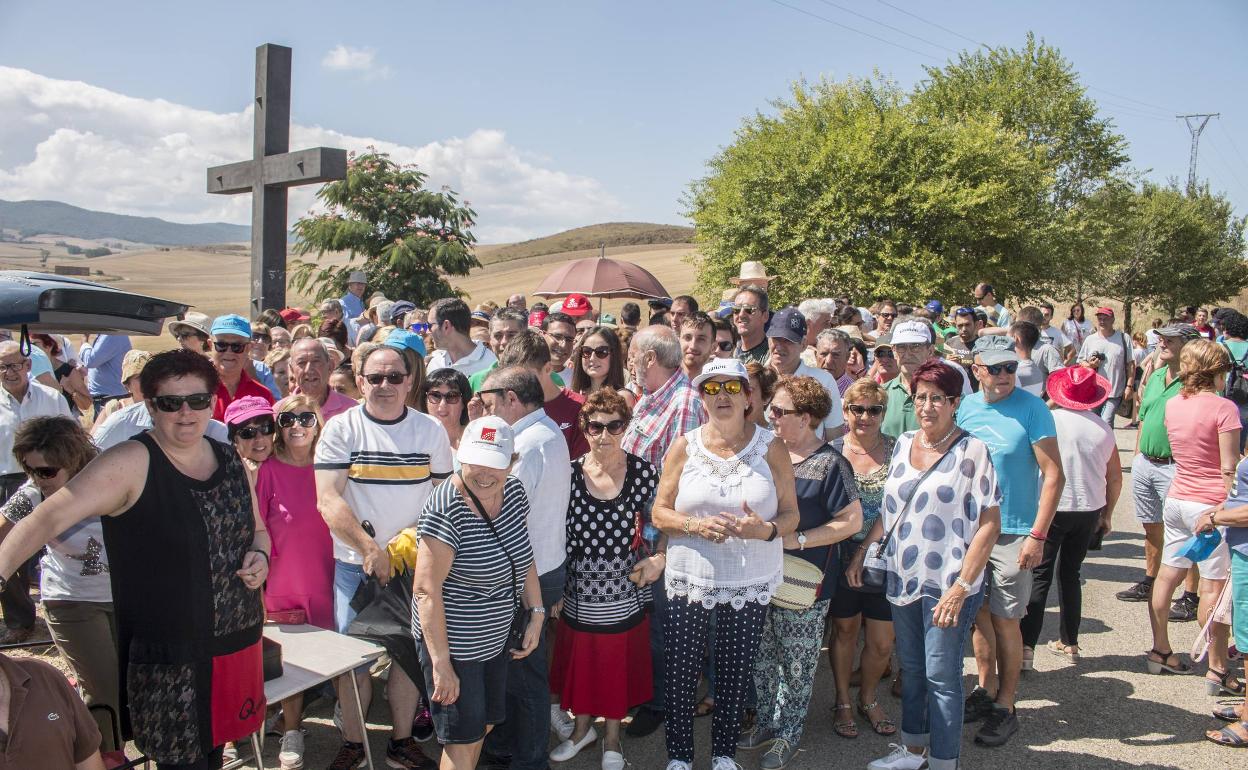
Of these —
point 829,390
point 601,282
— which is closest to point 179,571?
point 829,390

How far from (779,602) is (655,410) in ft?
4.02

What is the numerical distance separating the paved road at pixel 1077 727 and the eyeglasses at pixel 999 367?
73.0 inches

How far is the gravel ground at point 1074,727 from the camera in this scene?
422cm

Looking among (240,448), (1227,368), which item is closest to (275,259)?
(240,448)

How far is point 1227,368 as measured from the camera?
→ 16.8 ft

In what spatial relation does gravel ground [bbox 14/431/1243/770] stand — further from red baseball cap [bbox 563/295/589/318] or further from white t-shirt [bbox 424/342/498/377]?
red baseball cap [bbox 563/295/589/318]

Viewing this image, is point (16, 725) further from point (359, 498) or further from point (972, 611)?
point (972, 611)

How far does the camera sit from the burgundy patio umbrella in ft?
36.4

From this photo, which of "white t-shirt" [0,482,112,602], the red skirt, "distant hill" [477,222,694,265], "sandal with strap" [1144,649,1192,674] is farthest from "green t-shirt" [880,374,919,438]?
"distant hill" [477,222,694,265]

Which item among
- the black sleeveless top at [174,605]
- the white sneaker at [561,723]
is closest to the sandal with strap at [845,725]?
the white sneaker at [561,723]

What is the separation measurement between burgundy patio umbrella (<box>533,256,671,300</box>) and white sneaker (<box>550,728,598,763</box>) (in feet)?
23.3

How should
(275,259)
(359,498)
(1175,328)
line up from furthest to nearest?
1. (275,259)
2. (1175,328)
3. (359,498)

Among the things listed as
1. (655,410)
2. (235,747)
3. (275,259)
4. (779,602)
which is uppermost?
(275,259)

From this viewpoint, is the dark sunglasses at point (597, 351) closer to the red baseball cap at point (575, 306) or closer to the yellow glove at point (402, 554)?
the yellow glove at point (402, 554)
